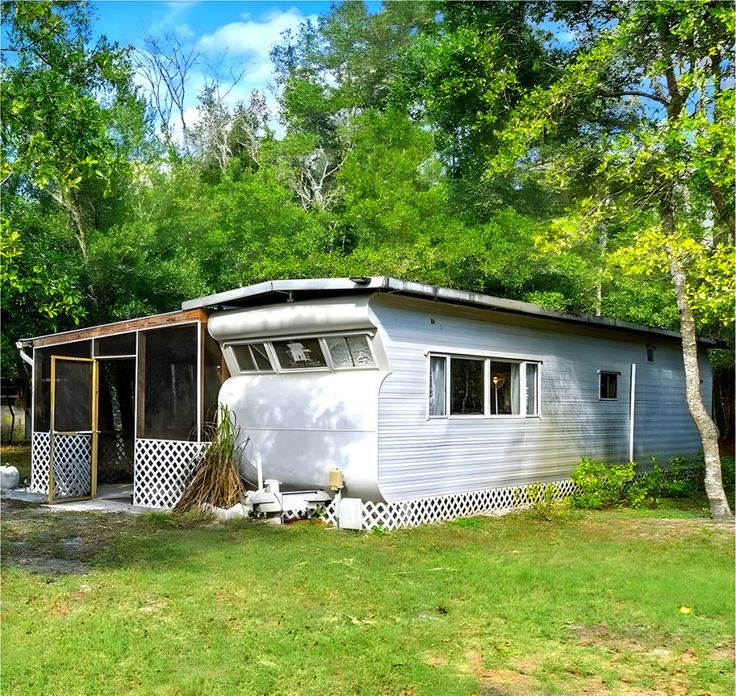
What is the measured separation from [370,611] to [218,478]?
4779 millimetres

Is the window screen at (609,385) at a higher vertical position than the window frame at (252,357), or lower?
lower

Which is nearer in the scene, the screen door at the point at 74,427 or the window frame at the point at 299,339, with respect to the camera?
the window frame at the point at 299,339

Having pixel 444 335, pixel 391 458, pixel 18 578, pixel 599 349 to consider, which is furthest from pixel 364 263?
pixel 18 578

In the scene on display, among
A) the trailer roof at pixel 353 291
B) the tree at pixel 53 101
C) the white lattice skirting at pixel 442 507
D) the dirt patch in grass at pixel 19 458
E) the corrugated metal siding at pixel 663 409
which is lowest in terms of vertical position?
the dirt patch in grass at pixel 19 458

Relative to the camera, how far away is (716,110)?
8477 millimetres

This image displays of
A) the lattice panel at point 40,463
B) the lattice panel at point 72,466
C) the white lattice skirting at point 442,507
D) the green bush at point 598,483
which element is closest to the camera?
the white lattice skirting at point 442,507

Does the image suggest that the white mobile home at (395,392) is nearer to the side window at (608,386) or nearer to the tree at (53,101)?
the side window at (608,386)

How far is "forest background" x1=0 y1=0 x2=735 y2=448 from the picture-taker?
8.48 metres

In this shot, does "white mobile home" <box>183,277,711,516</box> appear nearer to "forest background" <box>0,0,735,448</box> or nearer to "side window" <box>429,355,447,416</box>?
"side window" <box>429,355,447,416</box>

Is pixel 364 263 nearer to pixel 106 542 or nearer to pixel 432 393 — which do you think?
pixel 432 393

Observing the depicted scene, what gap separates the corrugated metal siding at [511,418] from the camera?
8930 millimetres

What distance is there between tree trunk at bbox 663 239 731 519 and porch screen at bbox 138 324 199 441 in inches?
249

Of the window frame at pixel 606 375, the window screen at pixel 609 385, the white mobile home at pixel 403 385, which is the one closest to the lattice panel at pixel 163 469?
the white mobile home at pixel 403 385

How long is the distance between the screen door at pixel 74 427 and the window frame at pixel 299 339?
2.77 m
